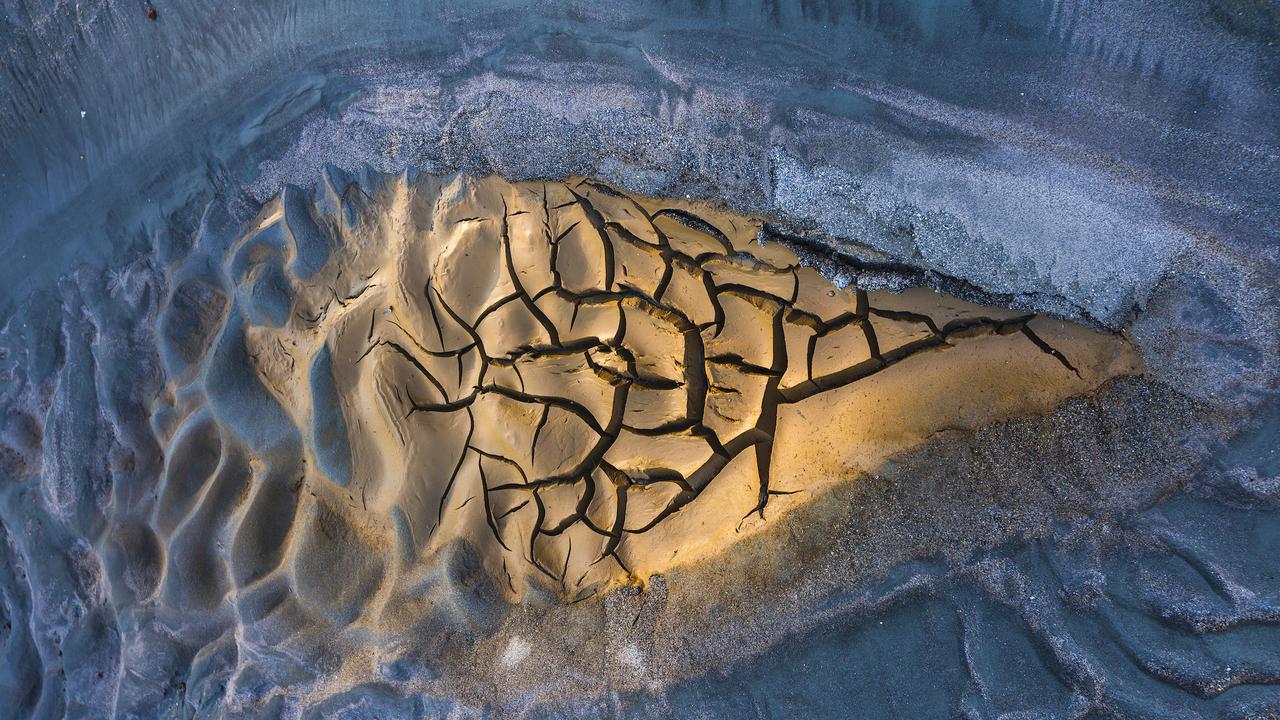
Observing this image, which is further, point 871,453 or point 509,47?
point 509,47

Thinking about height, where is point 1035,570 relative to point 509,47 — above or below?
below

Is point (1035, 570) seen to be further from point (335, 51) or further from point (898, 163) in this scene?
point (335, 51)

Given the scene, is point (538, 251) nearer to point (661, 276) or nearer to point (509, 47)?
point (661, 276)

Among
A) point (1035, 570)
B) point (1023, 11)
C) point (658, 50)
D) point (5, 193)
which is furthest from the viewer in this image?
point (5, 193)

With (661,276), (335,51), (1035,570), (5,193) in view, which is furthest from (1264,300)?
(5,193)

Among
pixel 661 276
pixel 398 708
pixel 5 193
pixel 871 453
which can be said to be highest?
pixel 5 193

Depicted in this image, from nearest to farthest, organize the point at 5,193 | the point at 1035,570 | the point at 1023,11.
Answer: the point at 1035,570 → the point at 1023,11 → the point at 5,193
